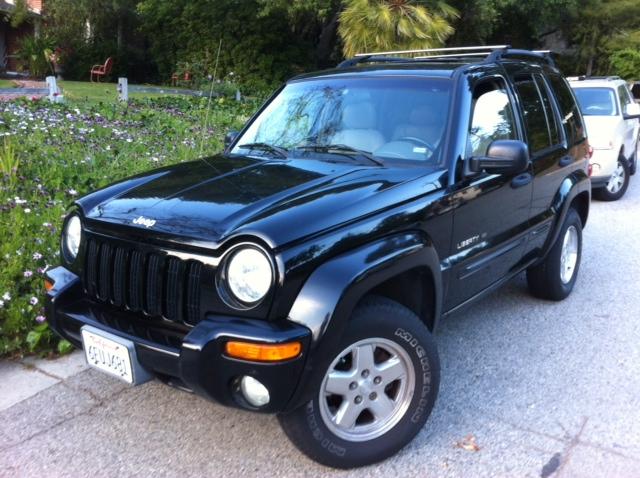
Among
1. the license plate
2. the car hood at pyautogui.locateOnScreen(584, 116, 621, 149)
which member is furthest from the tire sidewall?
the car hood at pyautogui.locateOnScreen(584, 116, 621, 149)

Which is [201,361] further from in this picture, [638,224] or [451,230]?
[638,224]

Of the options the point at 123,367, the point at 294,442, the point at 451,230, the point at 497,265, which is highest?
the point at 451,230

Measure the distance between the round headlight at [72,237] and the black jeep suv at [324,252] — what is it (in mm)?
10

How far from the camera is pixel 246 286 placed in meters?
2.64

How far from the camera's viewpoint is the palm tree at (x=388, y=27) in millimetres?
14062

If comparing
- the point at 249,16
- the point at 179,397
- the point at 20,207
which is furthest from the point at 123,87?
the point at 249,16

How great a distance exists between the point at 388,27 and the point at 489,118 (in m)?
10.7

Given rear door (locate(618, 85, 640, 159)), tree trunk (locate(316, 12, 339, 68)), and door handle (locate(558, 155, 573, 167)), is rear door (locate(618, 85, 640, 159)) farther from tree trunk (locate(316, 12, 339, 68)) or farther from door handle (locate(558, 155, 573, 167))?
tree trunk (locate(316, 12, 339, 68))

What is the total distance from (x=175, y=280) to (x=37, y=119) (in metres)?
6.18

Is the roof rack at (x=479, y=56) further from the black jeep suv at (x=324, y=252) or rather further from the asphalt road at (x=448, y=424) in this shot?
the asphalt road at (x=448, y=424)

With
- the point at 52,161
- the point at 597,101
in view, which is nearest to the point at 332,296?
the point at 52,161

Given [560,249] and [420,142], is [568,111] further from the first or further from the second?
[420,142]

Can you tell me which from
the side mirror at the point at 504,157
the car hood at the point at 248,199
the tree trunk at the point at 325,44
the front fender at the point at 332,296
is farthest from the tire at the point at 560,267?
the tree trunk at the point at 325,44

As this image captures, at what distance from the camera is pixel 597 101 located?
10047 mm
